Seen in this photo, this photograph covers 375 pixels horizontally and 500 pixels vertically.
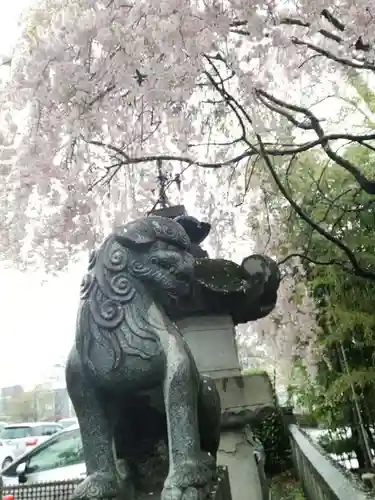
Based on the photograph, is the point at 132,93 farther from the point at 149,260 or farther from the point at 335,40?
the point at 149,260

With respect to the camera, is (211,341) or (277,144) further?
(277,144)

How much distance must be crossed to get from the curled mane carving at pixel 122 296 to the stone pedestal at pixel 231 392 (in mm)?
1353

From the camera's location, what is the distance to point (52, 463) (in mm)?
7297

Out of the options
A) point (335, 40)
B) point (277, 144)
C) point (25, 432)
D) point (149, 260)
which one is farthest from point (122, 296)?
point (25, 432)

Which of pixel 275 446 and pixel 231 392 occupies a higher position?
pixel 231 392

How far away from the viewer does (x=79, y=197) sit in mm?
4848

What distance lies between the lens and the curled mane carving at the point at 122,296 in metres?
1.88

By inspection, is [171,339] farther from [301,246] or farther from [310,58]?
Answer: [301,246]

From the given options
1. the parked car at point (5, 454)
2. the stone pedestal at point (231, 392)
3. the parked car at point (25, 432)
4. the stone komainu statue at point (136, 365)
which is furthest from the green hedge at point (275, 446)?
the stone komainu statue at point (136, 365)

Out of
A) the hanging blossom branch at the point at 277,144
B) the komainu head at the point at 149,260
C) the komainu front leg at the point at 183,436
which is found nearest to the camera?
the komainu front leg at the point at 183,436

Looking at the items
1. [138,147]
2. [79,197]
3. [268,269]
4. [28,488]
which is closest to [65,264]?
[79,197]

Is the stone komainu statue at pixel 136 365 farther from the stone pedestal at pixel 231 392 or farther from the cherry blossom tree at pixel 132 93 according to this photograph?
the cherry blossom tree at pixel 132 93

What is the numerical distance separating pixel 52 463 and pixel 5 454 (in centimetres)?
695

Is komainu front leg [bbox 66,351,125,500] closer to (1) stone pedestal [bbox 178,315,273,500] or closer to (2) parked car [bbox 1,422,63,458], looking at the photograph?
(1) stone pedestal [bbox 178,315,273,500]
